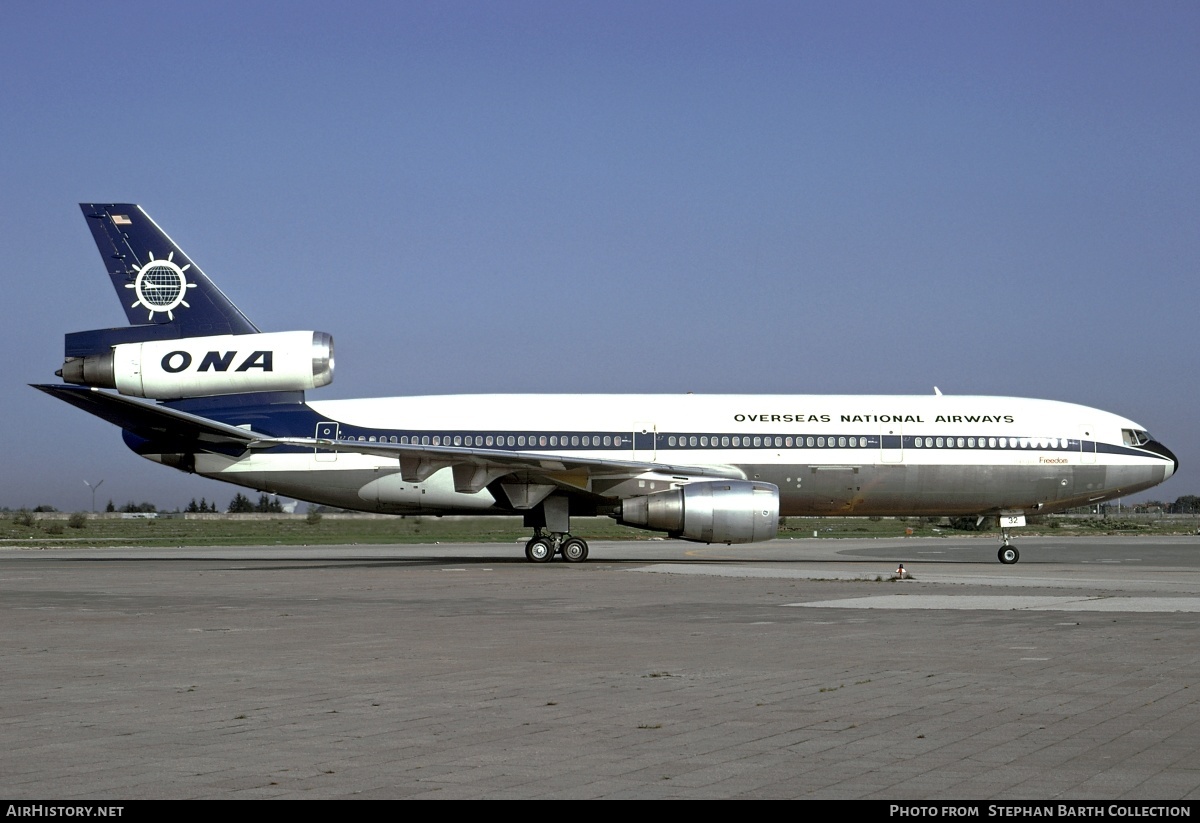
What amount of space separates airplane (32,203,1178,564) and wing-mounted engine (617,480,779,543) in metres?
0.13

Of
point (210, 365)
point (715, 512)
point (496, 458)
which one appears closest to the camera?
point (715, 512)

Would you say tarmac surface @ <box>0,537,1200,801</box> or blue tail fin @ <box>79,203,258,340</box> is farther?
blue tail fin @ <box>79,203,258,340</box>

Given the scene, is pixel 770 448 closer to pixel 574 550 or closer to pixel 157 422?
pixel 574 550

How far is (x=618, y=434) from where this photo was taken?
29.9 m

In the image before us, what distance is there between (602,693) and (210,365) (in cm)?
2238

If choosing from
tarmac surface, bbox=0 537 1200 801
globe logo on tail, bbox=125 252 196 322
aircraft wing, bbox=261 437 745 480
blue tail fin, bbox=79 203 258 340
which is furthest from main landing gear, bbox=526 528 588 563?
globe logo on tail, bbox=125 252 196 322

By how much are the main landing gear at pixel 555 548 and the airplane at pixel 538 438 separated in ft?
0.19

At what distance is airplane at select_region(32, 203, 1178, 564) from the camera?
28.6 meters

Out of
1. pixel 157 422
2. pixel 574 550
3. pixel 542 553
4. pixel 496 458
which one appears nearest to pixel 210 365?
pixel 157 422

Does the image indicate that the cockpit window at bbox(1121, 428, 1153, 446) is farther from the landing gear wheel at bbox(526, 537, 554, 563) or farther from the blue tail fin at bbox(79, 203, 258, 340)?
the blue tail fin at bbox(79, 203, 258, 340)

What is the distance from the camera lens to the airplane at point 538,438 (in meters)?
28.6

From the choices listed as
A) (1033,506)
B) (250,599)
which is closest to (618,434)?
(1033,506)

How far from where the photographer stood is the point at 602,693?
8.93 metres

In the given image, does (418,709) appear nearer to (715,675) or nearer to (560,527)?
(715,675)
